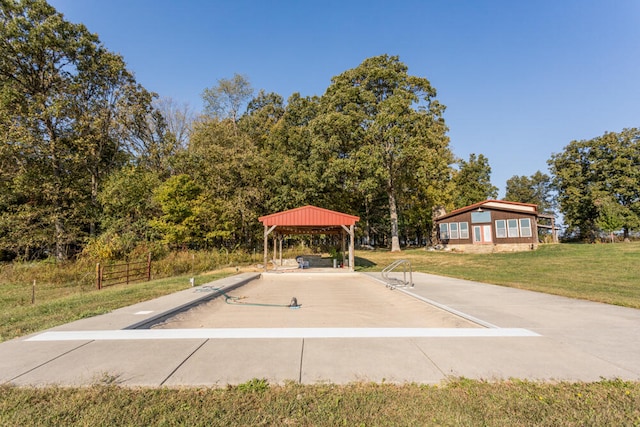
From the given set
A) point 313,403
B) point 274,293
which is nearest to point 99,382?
point 313,403

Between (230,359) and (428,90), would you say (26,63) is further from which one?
(428,90)

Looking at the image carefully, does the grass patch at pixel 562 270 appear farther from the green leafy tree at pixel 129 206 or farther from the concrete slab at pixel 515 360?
the green leafy tree at pixel 129 206

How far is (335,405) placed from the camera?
2576 millimetres

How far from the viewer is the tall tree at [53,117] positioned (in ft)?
65.7

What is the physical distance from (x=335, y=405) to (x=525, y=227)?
28.8 meters

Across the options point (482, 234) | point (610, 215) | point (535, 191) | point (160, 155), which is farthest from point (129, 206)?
point (535, 191)

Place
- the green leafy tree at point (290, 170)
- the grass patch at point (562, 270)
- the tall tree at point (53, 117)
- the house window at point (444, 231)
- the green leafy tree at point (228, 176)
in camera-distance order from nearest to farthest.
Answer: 1. the grass patch at point (562, 270)
2. the tall tree at point (53, 117)
3. the green leafy tree at point (228, 176)
4. the green leafy tree at point (290, 170)
5. the house window at point (444, 231)

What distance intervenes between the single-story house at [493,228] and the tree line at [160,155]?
469cm

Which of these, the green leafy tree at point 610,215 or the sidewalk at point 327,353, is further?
the green leafy tree at point 610,215

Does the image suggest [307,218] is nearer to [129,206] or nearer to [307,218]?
[307,218]

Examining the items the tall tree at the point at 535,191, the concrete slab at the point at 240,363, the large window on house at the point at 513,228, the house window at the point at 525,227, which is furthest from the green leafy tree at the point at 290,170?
the tall tree at the point at 535,191

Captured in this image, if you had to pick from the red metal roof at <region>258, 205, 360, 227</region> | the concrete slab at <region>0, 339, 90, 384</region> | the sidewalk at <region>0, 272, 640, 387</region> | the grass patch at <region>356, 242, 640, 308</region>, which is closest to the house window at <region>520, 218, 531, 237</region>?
the grass patch at <region>356, 242, 640, 308</region>

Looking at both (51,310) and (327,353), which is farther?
(51,310)

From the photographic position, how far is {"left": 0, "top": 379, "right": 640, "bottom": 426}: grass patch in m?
2.36
